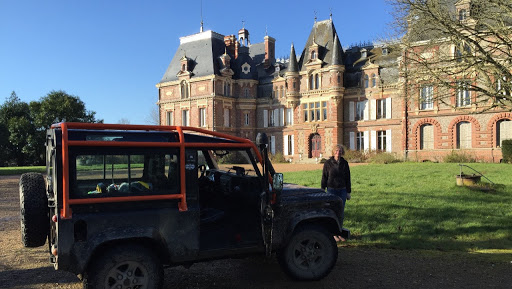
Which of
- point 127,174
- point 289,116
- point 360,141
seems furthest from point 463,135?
point 127,174

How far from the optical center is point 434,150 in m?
33.2

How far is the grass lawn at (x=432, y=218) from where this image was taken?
25.4 feet

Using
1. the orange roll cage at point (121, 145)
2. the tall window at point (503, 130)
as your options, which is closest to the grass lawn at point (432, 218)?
the orange roll cage at point (121, 145)

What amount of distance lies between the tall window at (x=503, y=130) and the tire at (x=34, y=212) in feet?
109

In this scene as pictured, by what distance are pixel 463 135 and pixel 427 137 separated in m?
2.79

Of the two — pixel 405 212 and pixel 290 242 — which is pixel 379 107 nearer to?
pixel 405 212

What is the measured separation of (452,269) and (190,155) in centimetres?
439

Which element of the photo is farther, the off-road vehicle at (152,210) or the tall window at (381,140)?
the tall window at (381,140)

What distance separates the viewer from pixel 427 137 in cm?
3406

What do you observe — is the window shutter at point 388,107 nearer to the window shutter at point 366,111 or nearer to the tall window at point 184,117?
the window shutter at point 366,111

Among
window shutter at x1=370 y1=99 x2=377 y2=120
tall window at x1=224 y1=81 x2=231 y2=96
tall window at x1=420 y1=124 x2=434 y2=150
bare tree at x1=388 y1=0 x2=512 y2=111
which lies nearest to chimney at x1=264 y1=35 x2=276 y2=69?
tall window at x1=224 y1=81 x2=231 y2=96

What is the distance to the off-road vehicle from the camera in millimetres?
4152

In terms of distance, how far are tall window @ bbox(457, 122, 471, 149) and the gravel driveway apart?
2870 cm

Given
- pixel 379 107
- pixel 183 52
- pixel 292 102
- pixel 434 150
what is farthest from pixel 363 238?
pixel 183 52
